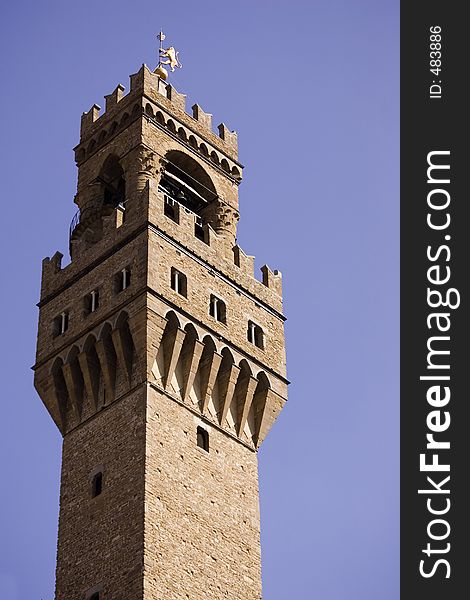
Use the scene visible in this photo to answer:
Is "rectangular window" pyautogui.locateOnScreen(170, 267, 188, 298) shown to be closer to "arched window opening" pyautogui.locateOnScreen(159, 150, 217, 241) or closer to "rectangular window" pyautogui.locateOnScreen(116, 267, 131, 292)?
"rectangular window" pyautogui.locateOnScreen(116, 267, 131, 292)

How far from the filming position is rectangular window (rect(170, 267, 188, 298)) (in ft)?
122

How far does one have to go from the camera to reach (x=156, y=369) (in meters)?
35.9

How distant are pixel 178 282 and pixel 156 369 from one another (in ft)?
9.41

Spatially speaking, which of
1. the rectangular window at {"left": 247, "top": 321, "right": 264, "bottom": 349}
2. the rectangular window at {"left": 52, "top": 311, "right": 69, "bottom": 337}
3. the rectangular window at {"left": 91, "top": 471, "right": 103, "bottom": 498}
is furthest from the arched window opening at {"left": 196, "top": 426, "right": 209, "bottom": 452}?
the rectangular window at {"left": 52, "top": 311, "right": 69, "bottom": 337}

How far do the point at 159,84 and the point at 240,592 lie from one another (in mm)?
16435

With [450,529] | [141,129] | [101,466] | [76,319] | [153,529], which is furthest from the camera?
[141,129]

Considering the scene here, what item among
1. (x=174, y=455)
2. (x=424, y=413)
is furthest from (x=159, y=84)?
(x=424, y=413)

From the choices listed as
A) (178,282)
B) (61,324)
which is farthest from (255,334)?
(61,324)

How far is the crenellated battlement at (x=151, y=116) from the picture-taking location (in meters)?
42.2

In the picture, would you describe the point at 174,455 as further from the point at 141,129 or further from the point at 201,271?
the point at 141,129

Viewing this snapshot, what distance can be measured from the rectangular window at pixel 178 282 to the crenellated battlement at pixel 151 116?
635cm

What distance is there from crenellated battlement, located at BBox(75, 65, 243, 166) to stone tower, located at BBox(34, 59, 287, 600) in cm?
7

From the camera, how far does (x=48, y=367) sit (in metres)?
38.4

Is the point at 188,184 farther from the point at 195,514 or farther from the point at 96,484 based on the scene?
the point at 195,514
